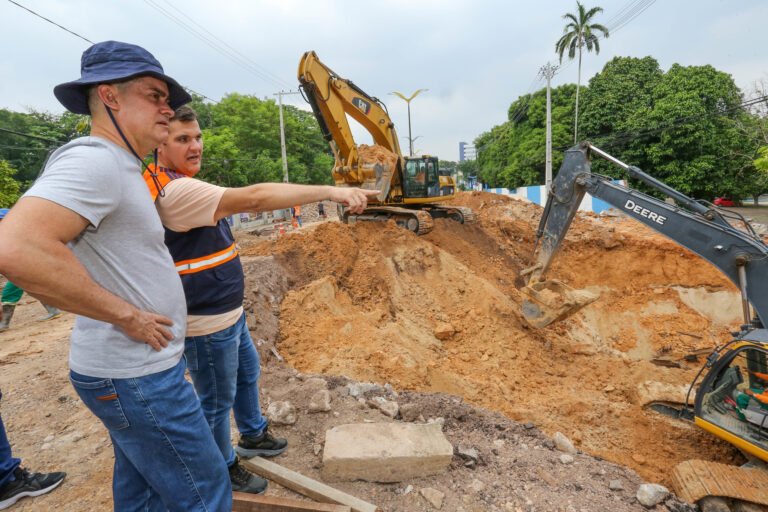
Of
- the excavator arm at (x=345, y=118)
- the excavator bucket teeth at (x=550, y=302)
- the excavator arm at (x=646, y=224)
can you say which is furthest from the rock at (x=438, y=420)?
the excavator arm at (x=345, y=118)

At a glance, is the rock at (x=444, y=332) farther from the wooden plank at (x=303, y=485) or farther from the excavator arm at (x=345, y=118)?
the wooden plank at (x=303, y=485)

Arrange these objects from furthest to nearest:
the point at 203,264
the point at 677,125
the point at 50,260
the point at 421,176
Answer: the point at 677,125, the point at 421,176, the point at 203,264, the point at 50,260

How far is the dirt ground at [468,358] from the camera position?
2596 mm

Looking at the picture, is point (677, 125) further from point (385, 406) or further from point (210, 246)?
point (210, 246)

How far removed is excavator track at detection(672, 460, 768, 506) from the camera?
2.78m

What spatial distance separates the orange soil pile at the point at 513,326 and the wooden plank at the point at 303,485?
210cm

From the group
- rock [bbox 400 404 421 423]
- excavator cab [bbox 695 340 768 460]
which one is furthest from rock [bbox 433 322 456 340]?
excavator cab [bbox 695 340 768 460]

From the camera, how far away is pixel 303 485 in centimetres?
226

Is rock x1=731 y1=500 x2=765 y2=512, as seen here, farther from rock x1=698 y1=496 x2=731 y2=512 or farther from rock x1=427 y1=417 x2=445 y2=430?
rock x1=427 y1=417 x2=445 y2=430

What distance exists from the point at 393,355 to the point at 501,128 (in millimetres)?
42284

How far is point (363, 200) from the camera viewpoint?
71.1 inches

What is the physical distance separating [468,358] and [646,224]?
293 centimetres

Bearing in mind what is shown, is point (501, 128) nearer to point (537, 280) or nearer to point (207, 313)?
point (537, 280)

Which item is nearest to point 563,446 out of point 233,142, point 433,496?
point 433,496
